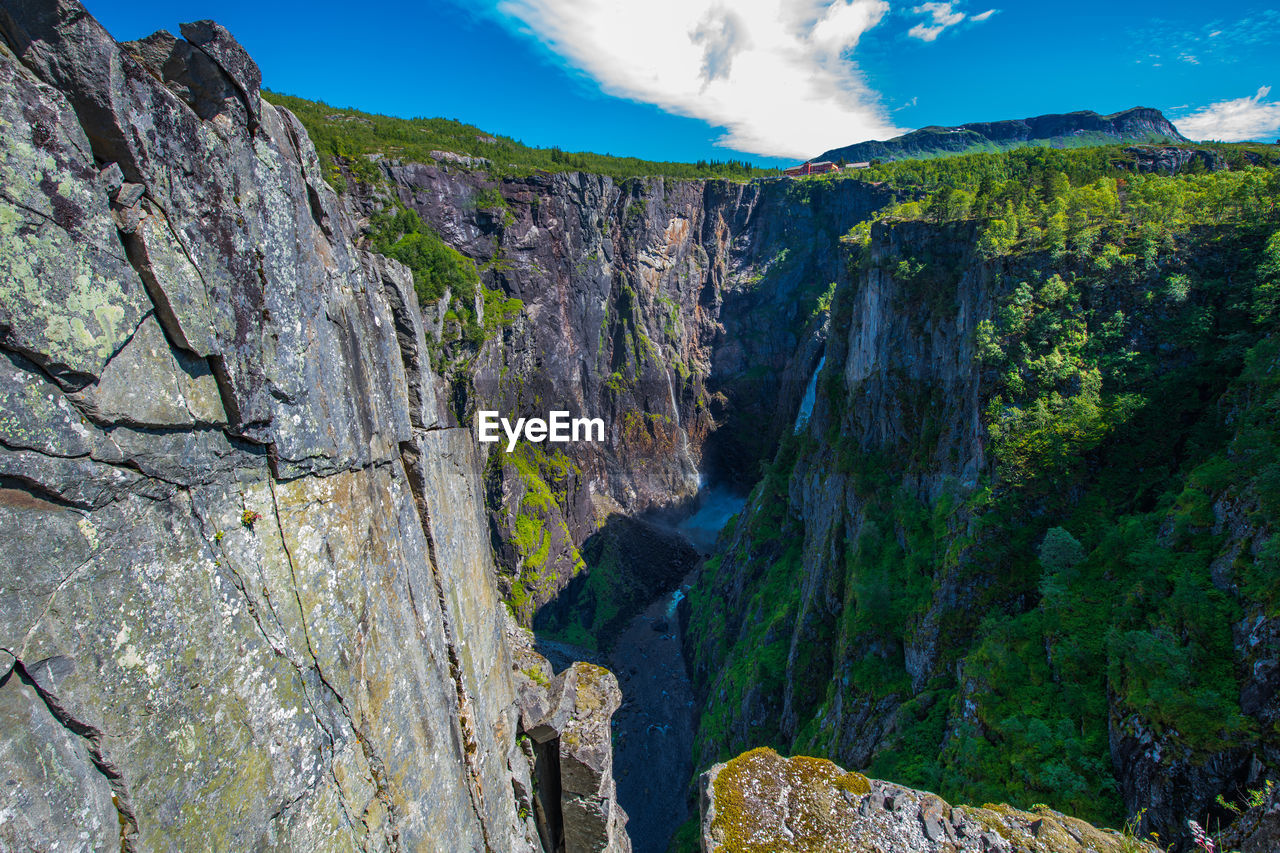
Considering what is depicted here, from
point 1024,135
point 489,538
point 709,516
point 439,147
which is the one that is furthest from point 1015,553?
point 1024,135

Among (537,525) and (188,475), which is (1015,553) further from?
(537,525)

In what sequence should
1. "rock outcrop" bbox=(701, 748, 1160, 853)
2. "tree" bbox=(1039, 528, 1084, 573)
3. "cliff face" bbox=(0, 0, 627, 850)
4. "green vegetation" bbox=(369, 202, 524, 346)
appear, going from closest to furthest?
"cliff face" bbox=(0, 0, 627, 850), "rock outcrop" bbox=(701, 748, 1160, 853), "tree" bbox=(1039, 528, 1084, 573), "green vegetation" bbox=(369, 202, 524, 346)

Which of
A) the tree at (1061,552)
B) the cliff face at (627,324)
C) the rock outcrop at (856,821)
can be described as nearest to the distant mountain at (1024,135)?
the cliff face at (627,324)

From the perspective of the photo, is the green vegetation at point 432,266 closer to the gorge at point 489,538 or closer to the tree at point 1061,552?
the gorge at point 489,538

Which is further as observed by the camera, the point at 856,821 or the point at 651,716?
the point at 651,716

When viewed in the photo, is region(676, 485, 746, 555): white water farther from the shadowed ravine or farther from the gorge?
the gorge

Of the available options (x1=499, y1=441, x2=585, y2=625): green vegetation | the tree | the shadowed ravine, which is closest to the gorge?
the tree

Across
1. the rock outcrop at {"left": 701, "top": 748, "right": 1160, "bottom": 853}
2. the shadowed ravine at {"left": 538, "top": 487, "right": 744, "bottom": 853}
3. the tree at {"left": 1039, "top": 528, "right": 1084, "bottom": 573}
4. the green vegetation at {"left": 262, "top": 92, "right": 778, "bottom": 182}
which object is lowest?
the shadowed ravine at {"left": 538, "top": 487, "right": 744, "bottom": 853}
